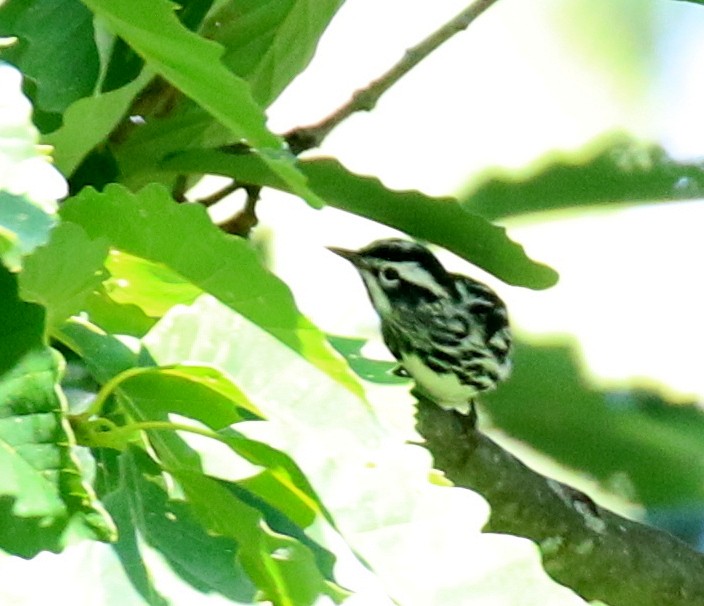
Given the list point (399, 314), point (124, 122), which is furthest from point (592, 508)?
point (124, 122)

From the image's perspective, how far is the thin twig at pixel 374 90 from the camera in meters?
0.77

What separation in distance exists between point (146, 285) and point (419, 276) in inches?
32.9

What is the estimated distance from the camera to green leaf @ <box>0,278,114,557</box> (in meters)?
0.33

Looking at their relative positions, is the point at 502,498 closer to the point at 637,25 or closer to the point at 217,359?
the point at 217,359

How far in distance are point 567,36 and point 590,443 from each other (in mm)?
643

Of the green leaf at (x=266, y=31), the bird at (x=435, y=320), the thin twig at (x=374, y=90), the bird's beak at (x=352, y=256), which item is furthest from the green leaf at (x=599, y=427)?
the green leaf at (x=266, y=31)

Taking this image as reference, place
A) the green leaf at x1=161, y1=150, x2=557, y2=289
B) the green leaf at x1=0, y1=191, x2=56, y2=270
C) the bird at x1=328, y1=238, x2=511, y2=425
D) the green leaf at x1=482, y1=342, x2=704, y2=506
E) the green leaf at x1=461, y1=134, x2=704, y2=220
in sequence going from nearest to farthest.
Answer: the green leaf at x1=0, y1=191, x2=56, y2=270 < the green leaf at x1=161, y1=150, x2=557, y2=289 < the green leaf at x1=461, y1=134, x2=704, y2=220 < the bird at x1=328, y1=238, x2=511, y2=425 < the green leaf at x1=482, y1=342, x2=704, y2=506

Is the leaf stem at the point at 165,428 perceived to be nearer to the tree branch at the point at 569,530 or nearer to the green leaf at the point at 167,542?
the green leaf at the point at 167,542

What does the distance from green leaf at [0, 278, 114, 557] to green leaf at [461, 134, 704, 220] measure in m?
0.78

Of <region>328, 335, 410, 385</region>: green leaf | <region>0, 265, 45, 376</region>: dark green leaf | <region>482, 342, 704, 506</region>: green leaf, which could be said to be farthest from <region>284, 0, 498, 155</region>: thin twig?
<region>482, 342, 704, 506</region>: green leaf

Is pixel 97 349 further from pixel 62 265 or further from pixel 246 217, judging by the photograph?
pixel 246 217

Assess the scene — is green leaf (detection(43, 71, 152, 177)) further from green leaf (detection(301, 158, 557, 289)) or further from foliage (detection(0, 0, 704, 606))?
green leaf (detection(301, 158, 557, 289))

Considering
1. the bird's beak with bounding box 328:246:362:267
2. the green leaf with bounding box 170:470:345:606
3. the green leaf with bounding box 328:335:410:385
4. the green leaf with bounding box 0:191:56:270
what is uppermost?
the green leaf with bounding box 0:191:56:270

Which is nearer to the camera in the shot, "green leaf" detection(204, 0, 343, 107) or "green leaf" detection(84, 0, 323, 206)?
"green leaf" detection(84, 0, 323, 206)
